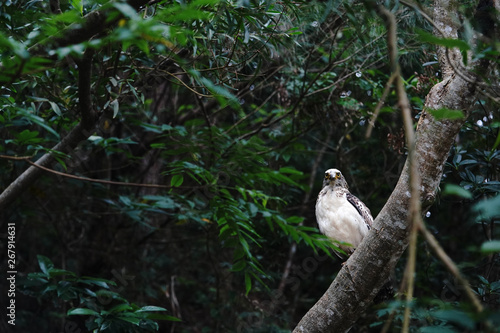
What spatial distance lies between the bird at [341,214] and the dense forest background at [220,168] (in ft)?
0.82

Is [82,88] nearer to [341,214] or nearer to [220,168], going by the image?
[220,168]

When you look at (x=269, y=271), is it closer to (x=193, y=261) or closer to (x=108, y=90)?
(x=193, y=261)

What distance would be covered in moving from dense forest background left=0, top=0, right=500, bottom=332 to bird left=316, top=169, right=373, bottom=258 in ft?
0.82

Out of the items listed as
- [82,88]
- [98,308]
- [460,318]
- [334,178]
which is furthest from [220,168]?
[460,318]

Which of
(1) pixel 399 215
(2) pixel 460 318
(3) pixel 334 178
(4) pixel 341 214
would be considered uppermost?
(3) pixel 334 178

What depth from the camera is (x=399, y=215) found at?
91.2 inches

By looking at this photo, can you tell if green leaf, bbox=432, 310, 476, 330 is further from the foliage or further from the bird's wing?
the bird's wing

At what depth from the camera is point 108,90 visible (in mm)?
2641

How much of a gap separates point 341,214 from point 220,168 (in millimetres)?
1088

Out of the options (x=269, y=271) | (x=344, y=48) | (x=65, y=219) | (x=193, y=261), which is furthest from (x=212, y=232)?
(x=344, y=48)

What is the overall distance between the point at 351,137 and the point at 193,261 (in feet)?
7.77

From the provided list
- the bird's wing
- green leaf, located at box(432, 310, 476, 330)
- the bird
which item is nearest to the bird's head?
the bird

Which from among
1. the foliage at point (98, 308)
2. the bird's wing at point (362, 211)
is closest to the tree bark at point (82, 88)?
the foliage at point (98, 308)

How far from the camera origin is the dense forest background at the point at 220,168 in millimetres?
2824
